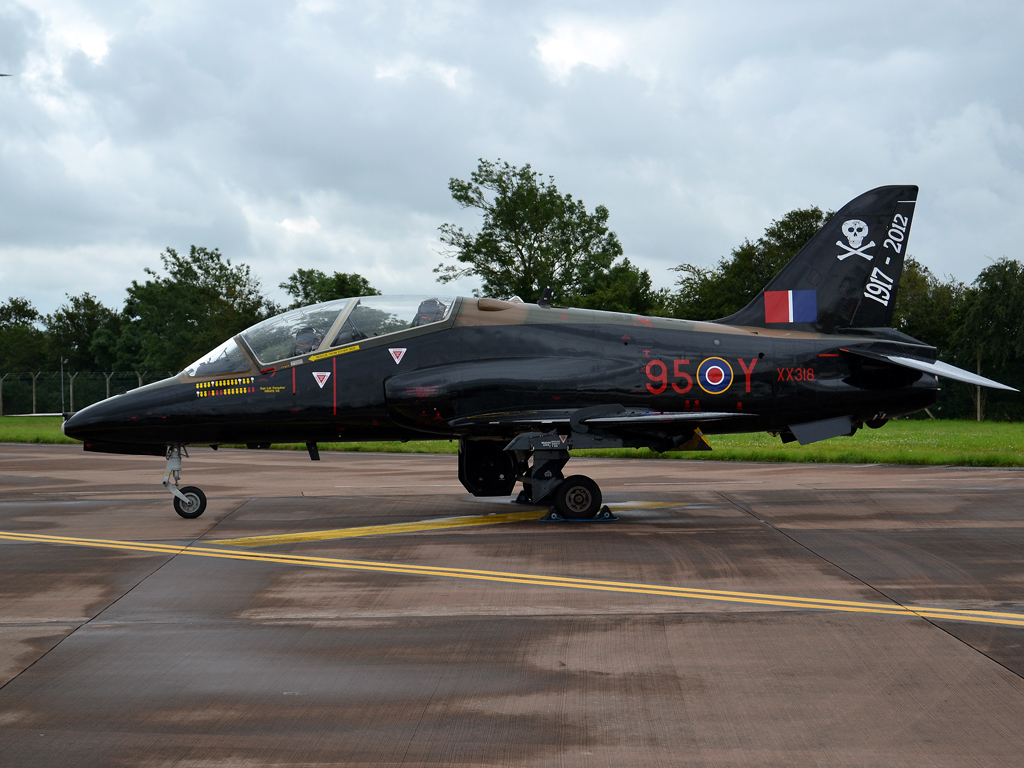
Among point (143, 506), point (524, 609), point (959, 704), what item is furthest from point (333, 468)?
point (959, 704)

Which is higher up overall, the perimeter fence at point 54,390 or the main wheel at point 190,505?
the perimeter fence at point 54,390

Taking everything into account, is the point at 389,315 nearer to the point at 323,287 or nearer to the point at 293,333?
the point at 293,333

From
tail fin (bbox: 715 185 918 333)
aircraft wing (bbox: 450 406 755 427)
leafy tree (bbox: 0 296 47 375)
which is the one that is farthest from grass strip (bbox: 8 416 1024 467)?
leafy tree (bbox: 0 296 47 375)

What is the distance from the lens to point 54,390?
54.4 m

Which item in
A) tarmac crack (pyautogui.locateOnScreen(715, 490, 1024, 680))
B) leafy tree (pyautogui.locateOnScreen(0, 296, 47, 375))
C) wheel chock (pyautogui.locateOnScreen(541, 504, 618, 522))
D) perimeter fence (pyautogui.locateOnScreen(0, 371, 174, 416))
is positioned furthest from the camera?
leafy tree (pyautogui.locateOnScreen(0, 296, 47, 375))

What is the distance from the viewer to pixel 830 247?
1391cm

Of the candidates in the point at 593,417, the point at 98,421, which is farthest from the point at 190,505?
the point at 593,417

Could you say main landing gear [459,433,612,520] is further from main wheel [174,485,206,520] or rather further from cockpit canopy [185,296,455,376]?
main wheel [174,485,206,520]

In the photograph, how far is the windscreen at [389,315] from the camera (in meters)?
12.4

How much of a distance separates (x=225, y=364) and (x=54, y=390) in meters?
48.2

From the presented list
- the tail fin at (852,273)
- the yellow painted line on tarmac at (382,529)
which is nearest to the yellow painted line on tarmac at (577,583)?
the yellow painted line on tarmac at (382,529)

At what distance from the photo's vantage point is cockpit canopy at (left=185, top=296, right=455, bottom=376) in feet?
→ 40.7

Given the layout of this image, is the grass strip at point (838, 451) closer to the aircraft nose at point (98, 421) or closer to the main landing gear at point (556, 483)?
the main landing gear at point (556, 483)

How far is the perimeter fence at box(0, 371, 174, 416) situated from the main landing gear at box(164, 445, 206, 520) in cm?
3877
